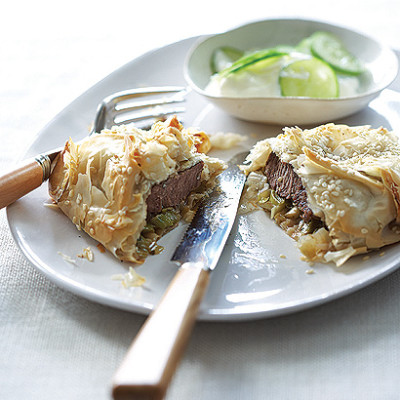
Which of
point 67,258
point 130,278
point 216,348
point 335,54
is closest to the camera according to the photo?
point 216,348

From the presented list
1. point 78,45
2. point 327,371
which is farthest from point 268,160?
point 78,45

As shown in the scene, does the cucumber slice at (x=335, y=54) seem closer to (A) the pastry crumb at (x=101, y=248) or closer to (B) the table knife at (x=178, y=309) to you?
(B) the table knife at (x=178, y=309)

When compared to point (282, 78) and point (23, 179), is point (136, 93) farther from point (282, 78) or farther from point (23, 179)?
point (23, 179)

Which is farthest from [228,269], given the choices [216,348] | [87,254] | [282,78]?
[282,78]

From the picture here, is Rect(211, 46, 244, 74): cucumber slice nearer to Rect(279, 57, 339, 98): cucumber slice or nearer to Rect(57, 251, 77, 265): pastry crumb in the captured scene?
Rect(279, 57, 339, 98): cucumber slice

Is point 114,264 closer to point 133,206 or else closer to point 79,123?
point 133,206

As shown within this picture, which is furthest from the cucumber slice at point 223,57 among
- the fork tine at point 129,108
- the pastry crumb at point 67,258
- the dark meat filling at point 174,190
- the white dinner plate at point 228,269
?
the pastry crumb at point 67,258
